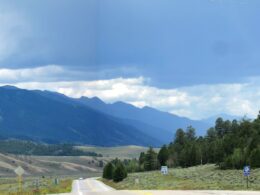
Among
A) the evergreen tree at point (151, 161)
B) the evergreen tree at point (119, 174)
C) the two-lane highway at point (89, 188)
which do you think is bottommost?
the two-lane highway at point (89, 188)

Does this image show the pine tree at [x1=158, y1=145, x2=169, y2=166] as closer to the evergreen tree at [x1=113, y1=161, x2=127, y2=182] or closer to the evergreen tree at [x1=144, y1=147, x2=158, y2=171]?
the evergreen tree at [x1=144, y1=147, x2=158, y2=171]

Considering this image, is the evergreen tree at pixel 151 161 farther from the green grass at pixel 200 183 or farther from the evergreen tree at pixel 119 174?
the evergreen tree at pixel 119 174

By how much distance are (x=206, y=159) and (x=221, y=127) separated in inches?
1245

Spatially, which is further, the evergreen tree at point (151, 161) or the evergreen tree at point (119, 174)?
the evergreen tree at point (151, 161)

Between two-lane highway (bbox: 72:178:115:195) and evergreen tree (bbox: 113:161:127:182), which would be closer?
two-lane highway (bbox: 72:178:115:195)

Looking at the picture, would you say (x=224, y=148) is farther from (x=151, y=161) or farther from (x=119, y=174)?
(x=151, y=161)

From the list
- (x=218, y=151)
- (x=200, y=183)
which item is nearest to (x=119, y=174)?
(x=218, y=151)

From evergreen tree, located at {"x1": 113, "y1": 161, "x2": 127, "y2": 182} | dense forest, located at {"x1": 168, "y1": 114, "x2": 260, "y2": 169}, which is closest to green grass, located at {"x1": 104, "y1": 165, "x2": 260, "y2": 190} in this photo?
dense forest, located at {"x1": 168, "y1": 114, "x2": 260, "y2": 169}

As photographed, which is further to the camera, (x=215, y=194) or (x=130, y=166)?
(x=130, y=166)

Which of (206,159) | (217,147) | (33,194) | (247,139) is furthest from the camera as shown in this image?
(206,159)

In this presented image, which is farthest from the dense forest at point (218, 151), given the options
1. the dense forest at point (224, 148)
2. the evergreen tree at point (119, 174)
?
the evergreen tree at point (119, 174)

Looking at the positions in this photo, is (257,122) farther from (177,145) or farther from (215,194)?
(215,194)

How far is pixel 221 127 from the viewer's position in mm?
192375

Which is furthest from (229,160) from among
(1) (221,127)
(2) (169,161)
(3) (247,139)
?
(1) (221,127)
